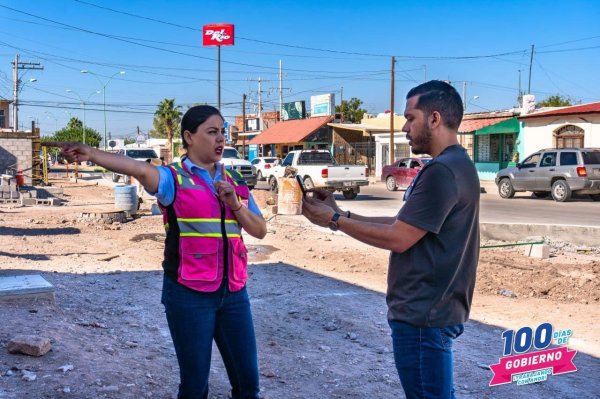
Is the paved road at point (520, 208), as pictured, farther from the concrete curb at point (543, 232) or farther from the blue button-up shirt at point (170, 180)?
the blue button-up shirt at point (170, 180)

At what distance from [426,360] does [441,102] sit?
1044mm

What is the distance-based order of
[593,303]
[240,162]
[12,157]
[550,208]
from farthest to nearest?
[12,157] → [240,162] → [550,208] → [593,303]

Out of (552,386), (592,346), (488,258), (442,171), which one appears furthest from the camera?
(488,258)

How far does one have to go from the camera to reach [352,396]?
15.2 ft

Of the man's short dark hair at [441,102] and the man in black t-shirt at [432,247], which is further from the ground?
the man's short dark hair at [441,102]

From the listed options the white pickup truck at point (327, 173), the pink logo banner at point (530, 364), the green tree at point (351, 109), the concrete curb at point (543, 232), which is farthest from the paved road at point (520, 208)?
the green tree at point (351, 109)

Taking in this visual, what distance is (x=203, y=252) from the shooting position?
3117mm

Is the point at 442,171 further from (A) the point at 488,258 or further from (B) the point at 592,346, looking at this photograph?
(A) the point at 488,258

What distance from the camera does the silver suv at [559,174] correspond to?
71.6ft

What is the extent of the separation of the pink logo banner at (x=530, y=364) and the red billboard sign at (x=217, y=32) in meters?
50.8

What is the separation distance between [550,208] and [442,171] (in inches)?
738

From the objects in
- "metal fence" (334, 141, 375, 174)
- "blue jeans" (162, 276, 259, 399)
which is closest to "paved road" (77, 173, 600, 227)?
"blue jeans" (162, 276, 259, 399)

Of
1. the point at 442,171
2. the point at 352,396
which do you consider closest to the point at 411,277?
the point at 442,171

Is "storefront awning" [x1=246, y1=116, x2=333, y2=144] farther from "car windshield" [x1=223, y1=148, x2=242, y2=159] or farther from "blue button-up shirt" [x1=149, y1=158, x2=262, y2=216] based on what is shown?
"blue button-up shirt" [x1=149, y1=158, x2=262, y2=216]
